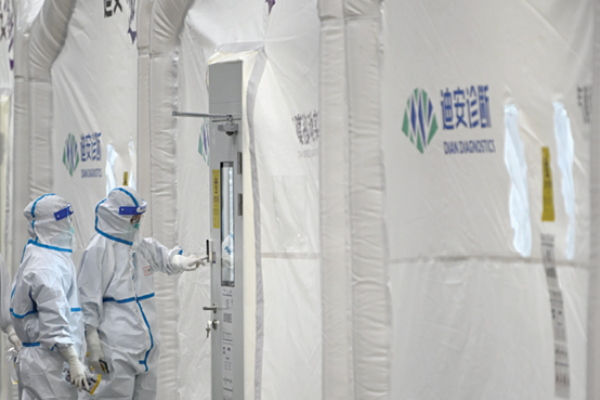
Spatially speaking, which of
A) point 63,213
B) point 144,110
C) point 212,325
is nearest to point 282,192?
point 212,325

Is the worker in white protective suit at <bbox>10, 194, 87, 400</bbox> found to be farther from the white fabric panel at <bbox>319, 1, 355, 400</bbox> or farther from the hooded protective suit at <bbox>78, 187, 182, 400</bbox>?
the white fabric panel at <bbox>319, 1, 355, 400</bbox>

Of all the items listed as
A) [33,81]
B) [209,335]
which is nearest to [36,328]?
A: [209,335]

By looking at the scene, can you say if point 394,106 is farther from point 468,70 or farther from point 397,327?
point 397,327

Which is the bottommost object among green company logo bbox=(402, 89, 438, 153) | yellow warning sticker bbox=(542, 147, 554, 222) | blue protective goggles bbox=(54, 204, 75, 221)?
blue protective goggles bbox=(54, 204, 75, 221)

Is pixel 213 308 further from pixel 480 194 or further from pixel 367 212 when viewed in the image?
pixel 480 194

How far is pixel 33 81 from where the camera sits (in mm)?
5520

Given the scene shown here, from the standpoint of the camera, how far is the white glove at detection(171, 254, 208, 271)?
3688 millimetres

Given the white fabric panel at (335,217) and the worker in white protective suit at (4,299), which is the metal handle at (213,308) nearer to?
the white fabric panel at (335,217)

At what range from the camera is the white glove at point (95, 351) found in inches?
135

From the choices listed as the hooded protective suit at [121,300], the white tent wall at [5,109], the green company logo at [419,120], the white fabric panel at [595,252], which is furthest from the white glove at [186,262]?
the white tent wall at [5,109]

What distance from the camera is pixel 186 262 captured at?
3.69 meters

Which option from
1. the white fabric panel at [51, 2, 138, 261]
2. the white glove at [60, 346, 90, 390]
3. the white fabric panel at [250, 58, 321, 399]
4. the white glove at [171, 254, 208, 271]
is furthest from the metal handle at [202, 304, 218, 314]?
the white fabric panel at [51, 2, 138, 261]

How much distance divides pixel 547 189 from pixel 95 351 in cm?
220

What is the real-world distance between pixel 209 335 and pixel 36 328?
3.03 feet
